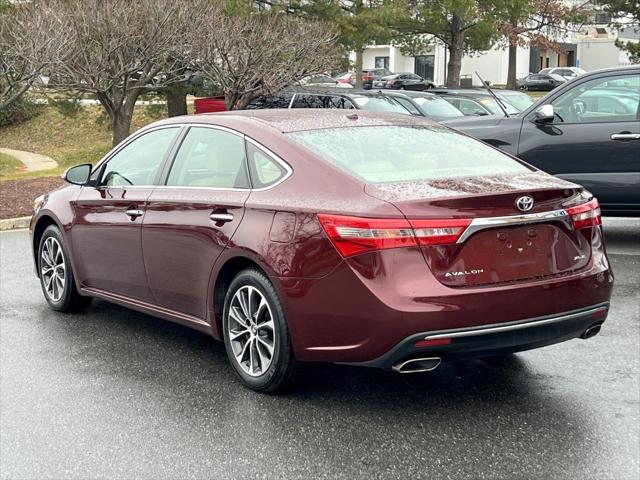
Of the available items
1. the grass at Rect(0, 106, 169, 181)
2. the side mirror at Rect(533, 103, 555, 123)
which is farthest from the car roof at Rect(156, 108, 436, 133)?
the grass at Rect(0, 106, 169, 181)

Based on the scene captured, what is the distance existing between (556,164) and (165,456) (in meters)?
6.00

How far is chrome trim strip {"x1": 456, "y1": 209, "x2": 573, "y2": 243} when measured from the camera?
4.16 m

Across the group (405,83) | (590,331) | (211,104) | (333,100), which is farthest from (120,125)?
(405,83)

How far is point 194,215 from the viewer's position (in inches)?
204

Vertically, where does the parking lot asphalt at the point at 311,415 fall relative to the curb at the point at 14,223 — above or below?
above

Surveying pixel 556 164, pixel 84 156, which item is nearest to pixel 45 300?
pixel 556 164

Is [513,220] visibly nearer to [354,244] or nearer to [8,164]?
[354,244]

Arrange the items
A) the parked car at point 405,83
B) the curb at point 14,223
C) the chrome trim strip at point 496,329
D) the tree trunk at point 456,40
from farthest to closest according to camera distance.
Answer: the parked car at point 405,83 < the tree trunk at point 456,40 < the curb at point 14,223 < the chrome trim strip at point 496,329

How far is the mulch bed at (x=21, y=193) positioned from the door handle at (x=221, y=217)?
8.23m

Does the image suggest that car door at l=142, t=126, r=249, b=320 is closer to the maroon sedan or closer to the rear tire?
the maroon sedan

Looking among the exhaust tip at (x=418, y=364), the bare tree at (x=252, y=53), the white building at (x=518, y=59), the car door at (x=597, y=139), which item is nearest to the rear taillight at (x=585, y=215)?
the exhaust tip at (x=418, y=364)

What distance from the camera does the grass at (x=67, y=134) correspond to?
82.6ft

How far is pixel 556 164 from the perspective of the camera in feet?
29.2

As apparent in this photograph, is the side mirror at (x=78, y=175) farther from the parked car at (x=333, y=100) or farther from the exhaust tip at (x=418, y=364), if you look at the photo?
the parked car at (x=333, y=100)
